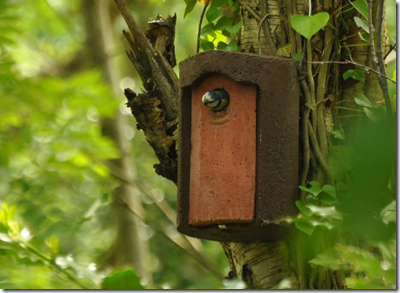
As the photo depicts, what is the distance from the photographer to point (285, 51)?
192cm

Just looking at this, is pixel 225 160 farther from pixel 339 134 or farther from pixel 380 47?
pixel 380 47

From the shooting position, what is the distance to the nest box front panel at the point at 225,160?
5.83ft

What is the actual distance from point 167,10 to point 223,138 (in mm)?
3285

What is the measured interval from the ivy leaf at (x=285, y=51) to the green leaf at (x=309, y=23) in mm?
143

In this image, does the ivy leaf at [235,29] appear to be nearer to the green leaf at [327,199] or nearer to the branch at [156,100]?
the branch at [156,100]

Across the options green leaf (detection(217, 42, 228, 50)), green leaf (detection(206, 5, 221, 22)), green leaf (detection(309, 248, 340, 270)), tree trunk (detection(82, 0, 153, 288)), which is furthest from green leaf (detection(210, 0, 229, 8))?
tree trunk (detection(82, 0, 153, 288))

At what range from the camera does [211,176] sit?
184 cm

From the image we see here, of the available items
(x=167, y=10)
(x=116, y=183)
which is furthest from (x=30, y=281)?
(x=167, y=10)

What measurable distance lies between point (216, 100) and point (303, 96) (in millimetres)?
275

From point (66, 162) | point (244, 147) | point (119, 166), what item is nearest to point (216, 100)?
point (244, 147)

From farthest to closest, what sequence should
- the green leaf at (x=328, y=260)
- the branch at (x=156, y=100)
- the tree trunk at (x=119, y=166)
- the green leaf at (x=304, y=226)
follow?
the tree trunk at (x=119, y=166) < the branch at (x=156, y=100) < the green leaf at (x=304, y=226) < the green leaf at (x=328, y=260)

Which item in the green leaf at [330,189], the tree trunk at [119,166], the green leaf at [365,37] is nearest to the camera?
the green leaf at [330,189]

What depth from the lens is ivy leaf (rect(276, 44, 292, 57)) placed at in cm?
192

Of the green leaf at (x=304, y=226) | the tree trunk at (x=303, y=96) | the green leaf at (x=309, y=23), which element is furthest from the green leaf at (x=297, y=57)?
the green leaf at (x=304, y=226)
